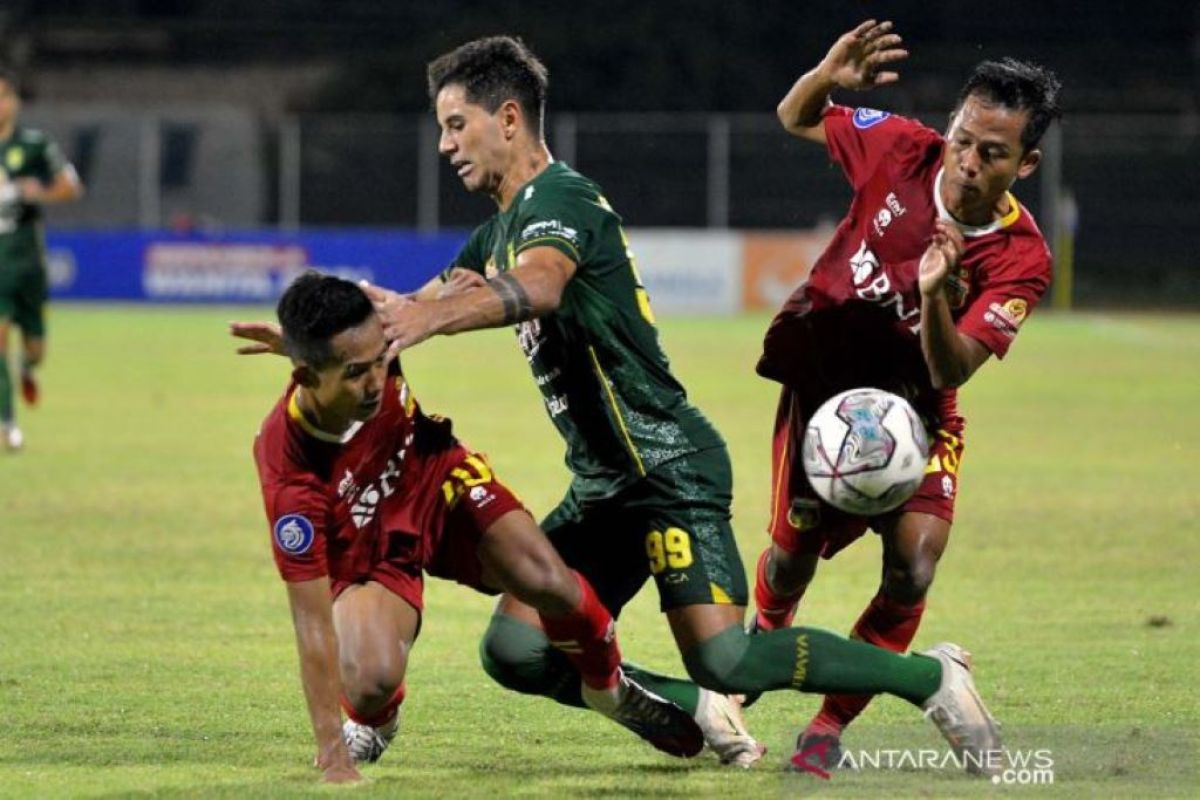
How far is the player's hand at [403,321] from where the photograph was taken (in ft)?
18.1

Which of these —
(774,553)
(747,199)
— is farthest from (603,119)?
(774,553)

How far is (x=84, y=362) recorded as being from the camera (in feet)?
77.0

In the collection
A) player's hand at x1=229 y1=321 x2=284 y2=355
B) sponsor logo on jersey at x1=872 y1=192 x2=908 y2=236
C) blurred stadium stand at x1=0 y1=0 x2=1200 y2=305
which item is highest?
sponsor logo on jersey at x1=872 y1=192 x2=908 y2=236

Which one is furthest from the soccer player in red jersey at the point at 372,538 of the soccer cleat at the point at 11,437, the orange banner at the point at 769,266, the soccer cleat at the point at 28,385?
the orange banner at the point at 769,266

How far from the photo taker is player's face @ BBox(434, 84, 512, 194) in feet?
20.6

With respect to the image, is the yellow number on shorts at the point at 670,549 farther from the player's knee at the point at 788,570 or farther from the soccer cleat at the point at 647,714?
the player's knee at the point at 788,570

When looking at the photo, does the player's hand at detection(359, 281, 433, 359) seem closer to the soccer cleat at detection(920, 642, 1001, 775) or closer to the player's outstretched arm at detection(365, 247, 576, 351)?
the player's outstretched arm at detection(365, 247, 576, 351)

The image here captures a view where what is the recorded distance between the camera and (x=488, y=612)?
9562 millimetres

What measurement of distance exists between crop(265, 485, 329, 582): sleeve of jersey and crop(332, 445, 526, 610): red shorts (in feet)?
1.34

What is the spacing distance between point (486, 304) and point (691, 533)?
1.06 metres

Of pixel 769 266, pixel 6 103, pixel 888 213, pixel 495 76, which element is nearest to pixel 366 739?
pixel 495 76

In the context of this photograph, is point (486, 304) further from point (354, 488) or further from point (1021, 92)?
point (1021, 92)

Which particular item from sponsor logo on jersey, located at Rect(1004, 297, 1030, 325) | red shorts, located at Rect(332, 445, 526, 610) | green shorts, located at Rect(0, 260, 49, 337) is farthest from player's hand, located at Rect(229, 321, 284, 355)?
green shorts, located at Rect(0, 260, 49, 337)

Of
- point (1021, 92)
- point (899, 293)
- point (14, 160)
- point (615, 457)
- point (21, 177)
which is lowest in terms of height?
point (21, 177)
